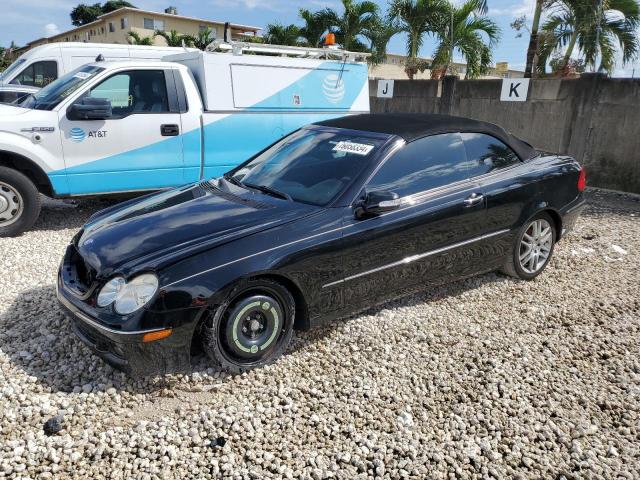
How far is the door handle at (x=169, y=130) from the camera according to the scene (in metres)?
6.42

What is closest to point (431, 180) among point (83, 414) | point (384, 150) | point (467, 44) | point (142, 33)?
point (384, 150)

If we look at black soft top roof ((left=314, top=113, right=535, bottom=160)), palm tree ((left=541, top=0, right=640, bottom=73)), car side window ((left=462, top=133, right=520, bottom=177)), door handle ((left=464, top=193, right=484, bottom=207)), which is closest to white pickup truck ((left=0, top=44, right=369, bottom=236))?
black soft top roof ((left=314, top=113, right=535, bottom=160))

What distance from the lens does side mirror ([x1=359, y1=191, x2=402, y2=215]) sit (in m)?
3.55

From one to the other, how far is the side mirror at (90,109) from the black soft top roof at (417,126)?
2.81 meters

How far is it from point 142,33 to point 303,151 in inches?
1934

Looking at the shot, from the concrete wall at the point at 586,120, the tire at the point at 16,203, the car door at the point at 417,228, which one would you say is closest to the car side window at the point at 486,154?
the car door at the point at 417,228

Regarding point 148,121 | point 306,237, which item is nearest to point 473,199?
point 306,237

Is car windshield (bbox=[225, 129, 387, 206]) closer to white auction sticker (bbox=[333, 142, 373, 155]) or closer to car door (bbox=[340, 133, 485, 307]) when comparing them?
white auction sticker (bbox=[333, 142, 373, 155])

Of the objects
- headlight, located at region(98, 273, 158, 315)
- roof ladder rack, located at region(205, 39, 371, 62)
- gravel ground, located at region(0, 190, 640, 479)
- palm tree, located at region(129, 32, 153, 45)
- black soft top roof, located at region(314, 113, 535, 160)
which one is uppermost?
palm tree, located at region(129, 32, 153, 45)

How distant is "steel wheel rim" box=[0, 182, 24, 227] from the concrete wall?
8627mm

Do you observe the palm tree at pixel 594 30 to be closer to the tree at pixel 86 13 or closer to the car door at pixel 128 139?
the car door at pixel 128 139

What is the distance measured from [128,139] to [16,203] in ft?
4.65

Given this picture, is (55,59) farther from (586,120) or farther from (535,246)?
(586,120)

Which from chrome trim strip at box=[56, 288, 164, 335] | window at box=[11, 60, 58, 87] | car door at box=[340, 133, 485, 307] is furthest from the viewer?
window at box=[11, 60, 58, 87]
